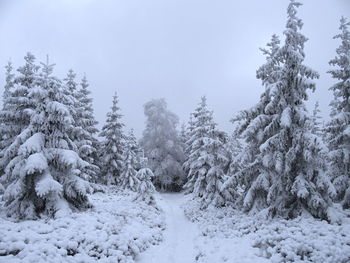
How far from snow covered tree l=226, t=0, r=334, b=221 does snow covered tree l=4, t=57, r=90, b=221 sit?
11.0 m

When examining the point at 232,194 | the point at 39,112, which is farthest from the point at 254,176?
the point at 39,112

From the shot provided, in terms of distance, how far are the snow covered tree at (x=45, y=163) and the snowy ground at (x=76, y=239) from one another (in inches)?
52.2

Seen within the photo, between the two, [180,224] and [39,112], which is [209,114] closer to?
[180,224]

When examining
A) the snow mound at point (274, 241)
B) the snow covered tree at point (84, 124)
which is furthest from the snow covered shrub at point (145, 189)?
the snow mound at point (274, 241)

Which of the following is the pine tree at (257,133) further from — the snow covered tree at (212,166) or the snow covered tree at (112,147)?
the snow covered tree at (112,147)

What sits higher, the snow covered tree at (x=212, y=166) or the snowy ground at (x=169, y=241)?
the snow covered tree at (x=212, y=166)

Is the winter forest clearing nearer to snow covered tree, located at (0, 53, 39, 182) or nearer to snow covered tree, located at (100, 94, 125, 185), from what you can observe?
snow covered tree, located at (0, 53, 39, 182)

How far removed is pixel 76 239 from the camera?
9.84 metres

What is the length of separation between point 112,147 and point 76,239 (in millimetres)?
19460

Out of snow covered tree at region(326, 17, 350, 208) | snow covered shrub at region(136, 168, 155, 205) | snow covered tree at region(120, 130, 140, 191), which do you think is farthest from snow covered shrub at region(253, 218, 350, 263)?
snow covered tree at region(120, 130, 140, 191)

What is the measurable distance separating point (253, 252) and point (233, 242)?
1831 mm

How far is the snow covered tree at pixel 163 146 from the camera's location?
3488cm

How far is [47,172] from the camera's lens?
42.8 feet

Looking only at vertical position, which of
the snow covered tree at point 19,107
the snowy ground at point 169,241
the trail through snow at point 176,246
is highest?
the snow covered tree at point 19,107
